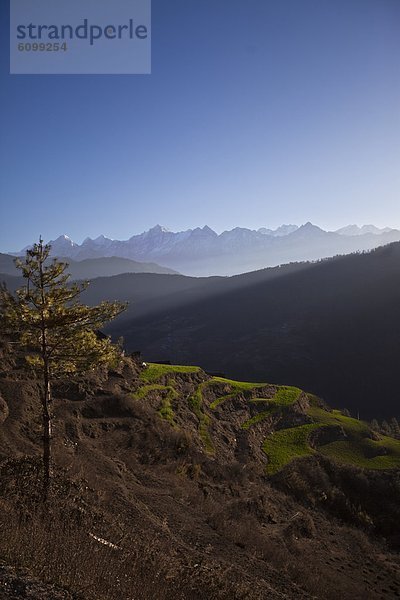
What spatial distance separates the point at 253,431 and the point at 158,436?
49.6 feet

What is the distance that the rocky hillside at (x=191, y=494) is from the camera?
11383 mm

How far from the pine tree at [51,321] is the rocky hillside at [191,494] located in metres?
4.03

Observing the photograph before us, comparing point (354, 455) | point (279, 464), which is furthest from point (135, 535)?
point (354, 455)

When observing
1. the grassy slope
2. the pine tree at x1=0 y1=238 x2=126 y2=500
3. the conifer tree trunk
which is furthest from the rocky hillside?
the pine tree at x1=0 y1=238 x2=126 y2=500

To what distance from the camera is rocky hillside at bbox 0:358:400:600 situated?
11.4 metres

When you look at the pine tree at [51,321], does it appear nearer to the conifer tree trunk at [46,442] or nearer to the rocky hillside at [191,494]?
the conifer tree trunk at [46,442]

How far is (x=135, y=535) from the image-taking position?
14.6 metres

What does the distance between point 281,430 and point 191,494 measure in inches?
908

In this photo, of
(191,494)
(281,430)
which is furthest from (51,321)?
(281,430)

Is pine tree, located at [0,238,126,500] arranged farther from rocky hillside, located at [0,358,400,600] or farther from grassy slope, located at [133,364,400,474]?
grassy slope, located at [133,364,400,474]

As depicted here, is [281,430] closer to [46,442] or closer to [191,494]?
[191,494]

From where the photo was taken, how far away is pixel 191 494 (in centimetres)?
2314

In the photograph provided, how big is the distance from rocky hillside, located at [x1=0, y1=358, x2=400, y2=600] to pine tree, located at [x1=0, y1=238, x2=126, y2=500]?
4030 mm

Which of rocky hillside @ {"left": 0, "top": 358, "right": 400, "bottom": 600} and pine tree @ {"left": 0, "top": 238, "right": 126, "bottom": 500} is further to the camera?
pine tree @ {"left": 0, "top": 238, "right": 126, "bottom": 500}
